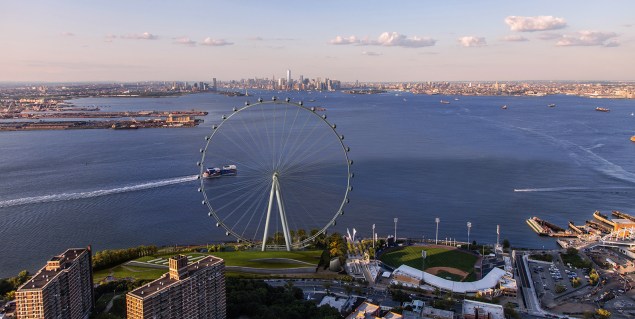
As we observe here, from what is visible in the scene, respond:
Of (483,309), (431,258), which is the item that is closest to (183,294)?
(483,309)

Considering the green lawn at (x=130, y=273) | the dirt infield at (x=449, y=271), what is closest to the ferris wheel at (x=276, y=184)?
the green lawn at (x=130, y=273)

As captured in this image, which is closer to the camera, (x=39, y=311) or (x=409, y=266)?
(x=39, y=311)

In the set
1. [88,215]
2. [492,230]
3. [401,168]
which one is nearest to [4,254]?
[88,215]

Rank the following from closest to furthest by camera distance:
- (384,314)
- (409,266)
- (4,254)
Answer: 1. (384,314)
2. (409,266)
3. (4,254)

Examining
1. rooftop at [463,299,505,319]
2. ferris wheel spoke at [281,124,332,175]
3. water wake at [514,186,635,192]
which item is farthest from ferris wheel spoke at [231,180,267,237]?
water wake at [514,186,635,192]

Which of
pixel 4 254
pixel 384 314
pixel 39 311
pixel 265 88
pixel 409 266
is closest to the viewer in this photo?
pixel 39 311

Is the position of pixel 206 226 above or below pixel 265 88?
below

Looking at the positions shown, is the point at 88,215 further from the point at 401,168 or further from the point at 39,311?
the point at 401,168
